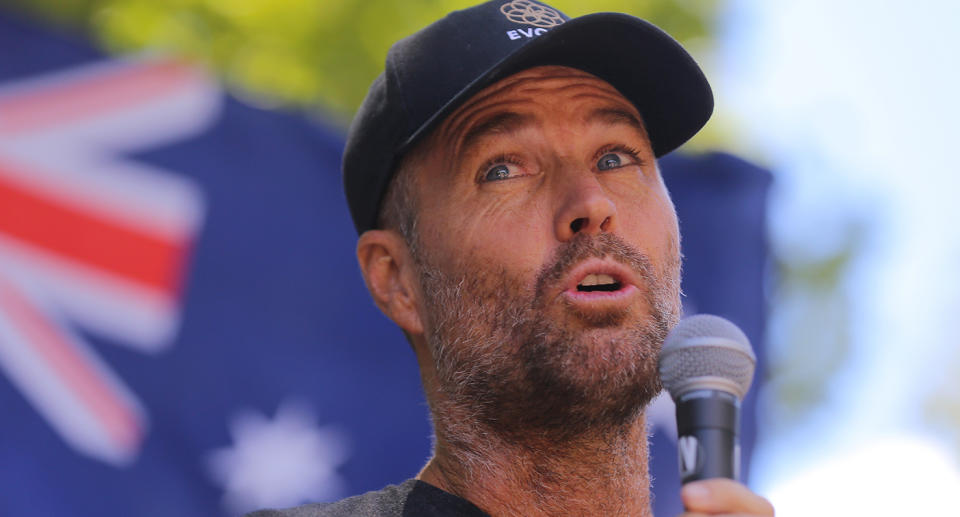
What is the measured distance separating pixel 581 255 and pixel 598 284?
89 mm

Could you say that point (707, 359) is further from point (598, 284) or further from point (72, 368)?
point (72, 368)

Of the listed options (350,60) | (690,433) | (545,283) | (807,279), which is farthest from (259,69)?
(807,279)

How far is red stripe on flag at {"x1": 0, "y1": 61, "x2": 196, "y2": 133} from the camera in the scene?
15.3 feet

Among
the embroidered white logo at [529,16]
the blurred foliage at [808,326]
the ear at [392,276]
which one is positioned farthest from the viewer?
the blurred foliage at [808,326]

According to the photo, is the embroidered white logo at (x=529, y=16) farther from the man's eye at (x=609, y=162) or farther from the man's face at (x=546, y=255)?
the man's eye at (x=609, y=162)

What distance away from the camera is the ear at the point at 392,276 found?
3.00 metres

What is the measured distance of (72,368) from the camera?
4488 mm

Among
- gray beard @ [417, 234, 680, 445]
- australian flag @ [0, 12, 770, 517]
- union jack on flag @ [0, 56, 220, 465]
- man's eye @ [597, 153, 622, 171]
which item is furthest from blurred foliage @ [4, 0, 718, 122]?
gray beard @ [417, 234, 680, 445]

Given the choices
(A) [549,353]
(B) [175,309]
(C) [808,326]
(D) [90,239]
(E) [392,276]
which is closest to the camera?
(A) [549,353]

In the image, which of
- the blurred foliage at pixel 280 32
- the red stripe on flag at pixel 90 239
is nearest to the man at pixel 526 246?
the red stripe on flag at pixel 90 239

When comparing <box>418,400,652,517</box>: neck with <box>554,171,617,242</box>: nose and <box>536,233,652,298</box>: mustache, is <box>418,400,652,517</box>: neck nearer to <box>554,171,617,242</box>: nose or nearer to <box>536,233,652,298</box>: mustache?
<box>536,233,652,298</box>: mustache

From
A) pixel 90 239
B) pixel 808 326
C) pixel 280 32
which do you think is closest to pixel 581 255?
pixel 90 239

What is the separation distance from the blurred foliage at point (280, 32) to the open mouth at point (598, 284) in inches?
188

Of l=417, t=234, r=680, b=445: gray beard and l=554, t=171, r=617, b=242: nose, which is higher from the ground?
l=554, t=171, r=617, b=242: nose
